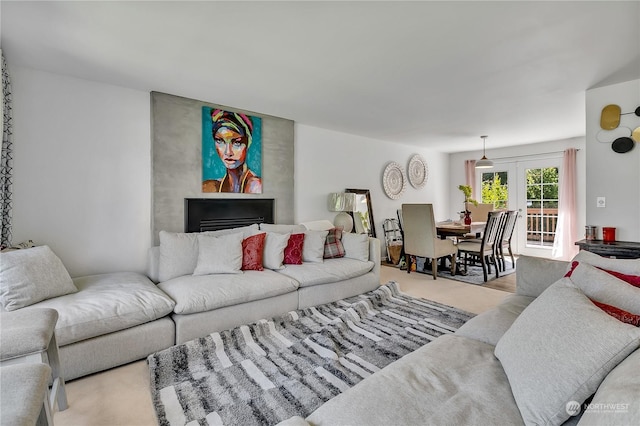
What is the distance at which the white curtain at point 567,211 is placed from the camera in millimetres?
5367

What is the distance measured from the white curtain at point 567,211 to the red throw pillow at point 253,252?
5628mm

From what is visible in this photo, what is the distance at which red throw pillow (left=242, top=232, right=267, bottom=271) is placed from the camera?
298cm

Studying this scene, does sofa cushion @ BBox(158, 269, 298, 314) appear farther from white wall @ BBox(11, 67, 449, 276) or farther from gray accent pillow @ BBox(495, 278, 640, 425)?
gray accent pillow @ BBox(495, 278, 640, 425)

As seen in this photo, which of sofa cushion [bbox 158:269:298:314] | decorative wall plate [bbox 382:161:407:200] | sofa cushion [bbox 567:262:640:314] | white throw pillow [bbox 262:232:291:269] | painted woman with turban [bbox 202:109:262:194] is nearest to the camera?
sofa cushion [bbox 567:262:640:314]

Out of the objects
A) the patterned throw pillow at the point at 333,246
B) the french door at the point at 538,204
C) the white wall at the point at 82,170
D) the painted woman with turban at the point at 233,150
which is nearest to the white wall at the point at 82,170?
the white wall at the point at 82,170

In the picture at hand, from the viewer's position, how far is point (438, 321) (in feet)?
8.86

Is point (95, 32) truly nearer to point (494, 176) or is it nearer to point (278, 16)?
point (278, 16)

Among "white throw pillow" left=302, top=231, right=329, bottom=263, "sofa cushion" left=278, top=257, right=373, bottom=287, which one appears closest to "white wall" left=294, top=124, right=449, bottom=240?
"white throw pillow" left=302, top=231, right=329, bottom=263

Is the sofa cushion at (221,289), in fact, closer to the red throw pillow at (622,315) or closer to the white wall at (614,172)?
the red throw pillow at (622,315)

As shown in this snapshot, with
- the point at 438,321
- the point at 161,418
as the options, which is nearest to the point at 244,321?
the point at 161,418

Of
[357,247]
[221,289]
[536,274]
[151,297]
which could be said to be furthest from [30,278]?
[536,274]

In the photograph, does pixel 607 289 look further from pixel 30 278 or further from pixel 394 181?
pixel 394 181

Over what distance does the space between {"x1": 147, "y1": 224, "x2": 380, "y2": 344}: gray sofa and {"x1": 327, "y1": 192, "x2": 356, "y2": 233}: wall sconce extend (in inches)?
37.8

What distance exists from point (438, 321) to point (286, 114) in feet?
9.84
